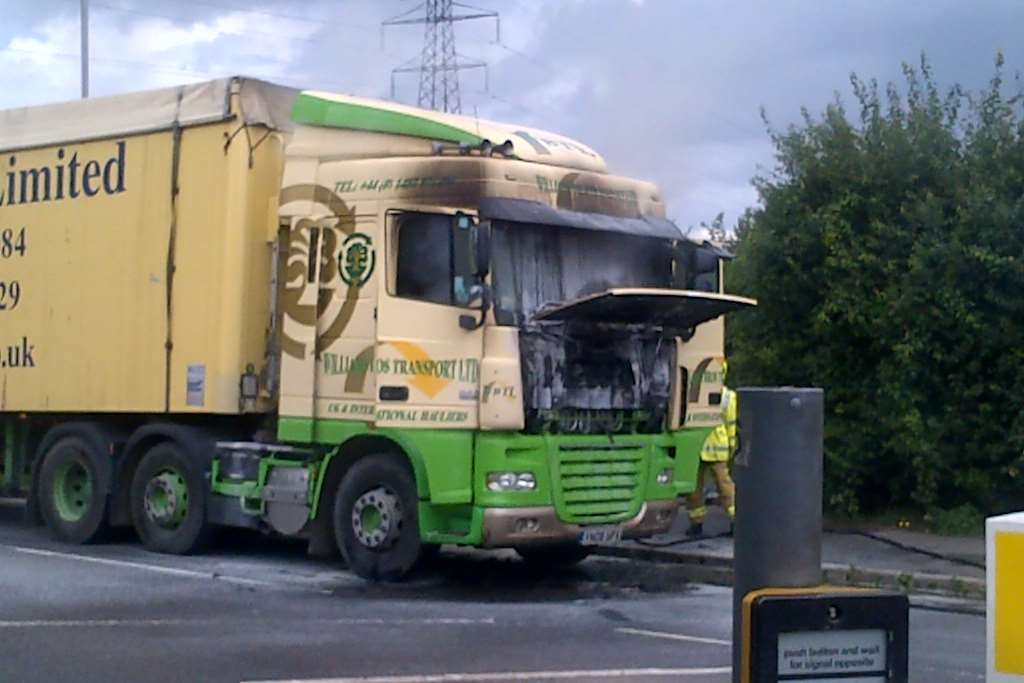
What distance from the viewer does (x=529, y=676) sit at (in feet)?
28.0

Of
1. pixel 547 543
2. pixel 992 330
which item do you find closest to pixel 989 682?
pixel 547 543

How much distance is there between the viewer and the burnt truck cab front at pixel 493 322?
38.4 ft

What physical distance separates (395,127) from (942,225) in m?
5.60

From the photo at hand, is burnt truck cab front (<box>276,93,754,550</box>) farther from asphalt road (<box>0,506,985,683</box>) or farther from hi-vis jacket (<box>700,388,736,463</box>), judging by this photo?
hi-vis jacket (<box>700,388,736,463</box>)

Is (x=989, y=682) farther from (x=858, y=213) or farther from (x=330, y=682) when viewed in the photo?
(x=858, y=213)

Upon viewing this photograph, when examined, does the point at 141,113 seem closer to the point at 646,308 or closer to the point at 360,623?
the point at 646,308

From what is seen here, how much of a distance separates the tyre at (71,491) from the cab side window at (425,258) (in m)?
4.41

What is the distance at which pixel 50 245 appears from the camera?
15.2 m

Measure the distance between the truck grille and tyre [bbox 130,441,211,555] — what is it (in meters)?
3.63

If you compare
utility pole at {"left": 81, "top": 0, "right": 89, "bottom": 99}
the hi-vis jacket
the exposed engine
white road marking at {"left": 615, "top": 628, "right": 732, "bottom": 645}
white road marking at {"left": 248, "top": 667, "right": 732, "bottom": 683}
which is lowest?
white road marking at {"left": 248, "top": 667, "right": 732, "bottom": 683}

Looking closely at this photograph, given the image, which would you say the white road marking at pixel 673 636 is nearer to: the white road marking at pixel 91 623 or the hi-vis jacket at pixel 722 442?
the white road marking at pixel 91 623

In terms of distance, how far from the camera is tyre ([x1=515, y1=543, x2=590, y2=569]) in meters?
13.7

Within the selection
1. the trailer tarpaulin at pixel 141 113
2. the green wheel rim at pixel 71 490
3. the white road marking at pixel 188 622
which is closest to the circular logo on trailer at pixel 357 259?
the trailer tarpaulin at pixel 141 113

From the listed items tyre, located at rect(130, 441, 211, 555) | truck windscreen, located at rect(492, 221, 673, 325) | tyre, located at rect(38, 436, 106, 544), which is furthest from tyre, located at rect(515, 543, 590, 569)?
tyre, located at rect(38, 436, 106, 544)
